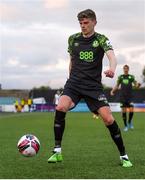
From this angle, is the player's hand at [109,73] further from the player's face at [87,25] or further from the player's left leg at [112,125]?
the player's face at [87,25]

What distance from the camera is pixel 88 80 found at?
8664 millimetres

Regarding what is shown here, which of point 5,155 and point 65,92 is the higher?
point 65,92

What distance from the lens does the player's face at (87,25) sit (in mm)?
8484

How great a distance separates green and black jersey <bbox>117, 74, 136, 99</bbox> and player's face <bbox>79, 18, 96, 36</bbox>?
38.6ft

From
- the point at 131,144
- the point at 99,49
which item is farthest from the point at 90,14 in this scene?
the point at 131,144

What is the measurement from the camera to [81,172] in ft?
25.6

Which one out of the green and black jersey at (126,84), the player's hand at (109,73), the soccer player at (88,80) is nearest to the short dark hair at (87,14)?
A: the soccer player at (88,80)

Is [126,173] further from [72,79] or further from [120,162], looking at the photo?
[72,79]

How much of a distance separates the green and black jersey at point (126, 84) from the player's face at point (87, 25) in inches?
463

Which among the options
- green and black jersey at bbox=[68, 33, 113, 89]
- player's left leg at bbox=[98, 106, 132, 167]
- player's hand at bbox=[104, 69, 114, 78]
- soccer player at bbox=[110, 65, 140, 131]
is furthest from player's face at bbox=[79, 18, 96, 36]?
soccer player at bbox=[110, 65, 140, 131]

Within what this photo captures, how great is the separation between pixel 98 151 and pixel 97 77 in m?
2.81

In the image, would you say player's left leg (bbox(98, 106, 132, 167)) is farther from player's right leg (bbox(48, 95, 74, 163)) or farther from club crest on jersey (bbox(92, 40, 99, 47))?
club crest on jersey (bbox(92, 40, 99, 47))

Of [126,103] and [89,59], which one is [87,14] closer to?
[89,59]

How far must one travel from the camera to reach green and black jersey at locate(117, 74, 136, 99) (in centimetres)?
2038
